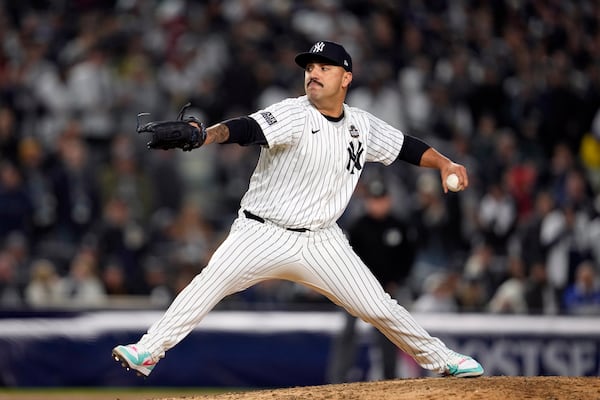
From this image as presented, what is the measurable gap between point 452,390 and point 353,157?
140cm

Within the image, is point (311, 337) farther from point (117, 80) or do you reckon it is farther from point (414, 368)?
point (117, 80)

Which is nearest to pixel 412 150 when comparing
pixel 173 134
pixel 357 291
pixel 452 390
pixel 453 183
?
pixel 453 183

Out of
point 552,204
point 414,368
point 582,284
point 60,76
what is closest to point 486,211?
point 552,204

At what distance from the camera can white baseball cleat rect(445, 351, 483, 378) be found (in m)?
6.63

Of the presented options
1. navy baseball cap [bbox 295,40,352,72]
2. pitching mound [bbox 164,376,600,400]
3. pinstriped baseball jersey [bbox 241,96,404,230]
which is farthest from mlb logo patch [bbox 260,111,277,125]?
pitching mound [bbox 164,376,600,400]

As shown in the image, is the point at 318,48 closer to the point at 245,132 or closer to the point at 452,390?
the point at 245,132

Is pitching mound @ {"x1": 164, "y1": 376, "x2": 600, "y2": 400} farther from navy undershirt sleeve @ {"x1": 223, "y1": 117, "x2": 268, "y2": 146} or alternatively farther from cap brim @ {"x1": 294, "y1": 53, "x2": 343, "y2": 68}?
cap brim @ {"x1": 294, "y1": 53, "x2": 343, "y2": 68}

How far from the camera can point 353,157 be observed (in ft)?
21.1

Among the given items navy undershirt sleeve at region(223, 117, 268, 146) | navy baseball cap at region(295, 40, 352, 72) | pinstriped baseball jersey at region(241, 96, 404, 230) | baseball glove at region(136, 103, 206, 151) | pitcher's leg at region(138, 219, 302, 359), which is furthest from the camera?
navy baseball cap at region(295, 40, 352, 72)

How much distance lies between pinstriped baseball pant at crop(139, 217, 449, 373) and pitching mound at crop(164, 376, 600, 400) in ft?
0.81

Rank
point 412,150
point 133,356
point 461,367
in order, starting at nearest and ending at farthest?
point 133,356
point 461,367
point 412,150

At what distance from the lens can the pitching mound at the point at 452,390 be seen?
20.1ft

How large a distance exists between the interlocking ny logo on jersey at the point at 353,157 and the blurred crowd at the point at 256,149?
10.4ft

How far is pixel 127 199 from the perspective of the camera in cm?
1215
